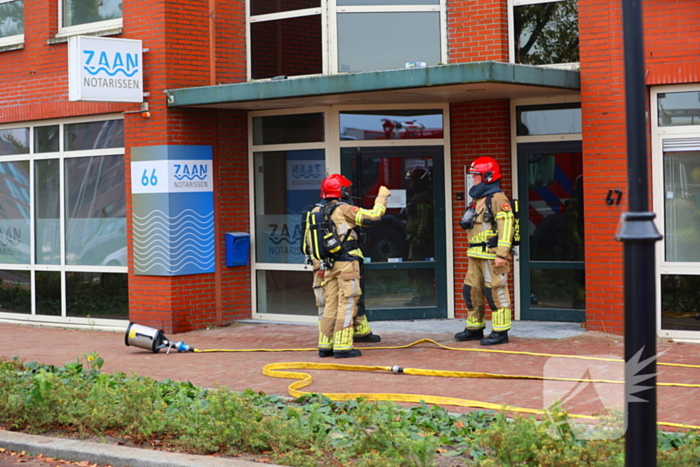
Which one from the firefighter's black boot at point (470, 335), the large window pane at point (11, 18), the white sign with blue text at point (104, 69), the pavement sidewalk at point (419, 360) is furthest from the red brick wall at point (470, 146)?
the large window pane at point (11, 18)

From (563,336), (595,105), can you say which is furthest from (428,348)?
(595,105)

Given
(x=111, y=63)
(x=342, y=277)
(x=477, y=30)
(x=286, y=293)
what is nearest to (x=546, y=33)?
(x=477, y=30)

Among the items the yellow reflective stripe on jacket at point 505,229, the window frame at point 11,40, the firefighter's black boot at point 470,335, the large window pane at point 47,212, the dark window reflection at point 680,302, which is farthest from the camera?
the window frame at point 11,40

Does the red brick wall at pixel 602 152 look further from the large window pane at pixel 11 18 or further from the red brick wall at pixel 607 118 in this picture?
the large window pane at pixel 11 18

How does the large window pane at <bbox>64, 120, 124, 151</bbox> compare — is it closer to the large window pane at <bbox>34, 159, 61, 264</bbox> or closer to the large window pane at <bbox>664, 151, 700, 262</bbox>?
the large window pane at <bbox>34, 159, 61, 264</bbox>

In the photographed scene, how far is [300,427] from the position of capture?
6398 millimetres

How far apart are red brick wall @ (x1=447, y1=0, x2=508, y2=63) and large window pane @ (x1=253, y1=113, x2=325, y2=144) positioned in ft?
6.90

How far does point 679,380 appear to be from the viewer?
8117 millimetres

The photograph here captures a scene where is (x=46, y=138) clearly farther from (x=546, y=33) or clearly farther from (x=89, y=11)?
(x=546, y=33)

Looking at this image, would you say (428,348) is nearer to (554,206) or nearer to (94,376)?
(554,206)

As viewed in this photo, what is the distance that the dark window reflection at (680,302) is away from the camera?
1009 cm

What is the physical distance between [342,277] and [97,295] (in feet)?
17.3

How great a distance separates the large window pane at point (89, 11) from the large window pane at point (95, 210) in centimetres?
204

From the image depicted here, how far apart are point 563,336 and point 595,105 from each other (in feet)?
8.86
